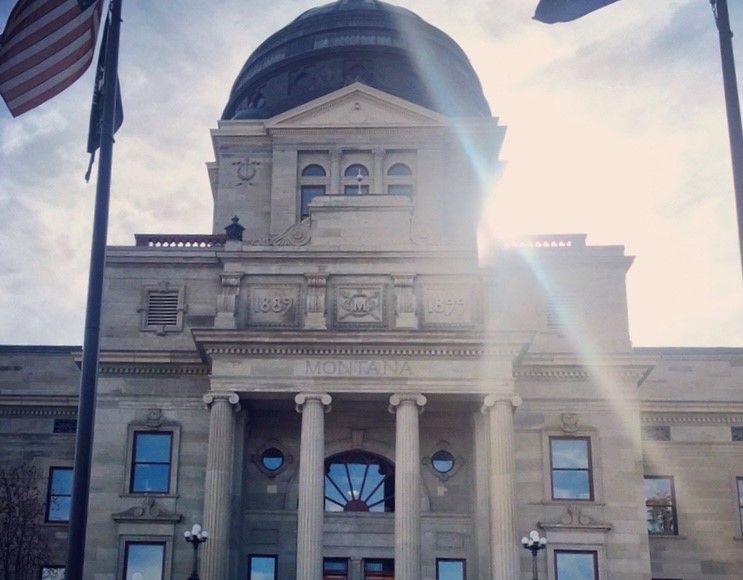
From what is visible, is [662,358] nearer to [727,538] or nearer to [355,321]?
[727,538]

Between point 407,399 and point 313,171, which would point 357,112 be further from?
point 407,399

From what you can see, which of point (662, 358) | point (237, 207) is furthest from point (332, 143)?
point (662, 358)

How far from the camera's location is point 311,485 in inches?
1422

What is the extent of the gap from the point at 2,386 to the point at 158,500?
1076 cm

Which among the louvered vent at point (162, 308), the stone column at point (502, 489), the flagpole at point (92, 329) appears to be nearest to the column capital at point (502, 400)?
the stone column at point (502, 489)

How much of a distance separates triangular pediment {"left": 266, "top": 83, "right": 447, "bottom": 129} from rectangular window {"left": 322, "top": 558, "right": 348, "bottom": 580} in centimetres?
1870

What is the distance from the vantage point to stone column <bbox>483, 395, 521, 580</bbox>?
35500 millimetres

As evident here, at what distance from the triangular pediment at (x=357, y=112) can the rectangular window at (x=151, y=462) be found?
15378 millimetres

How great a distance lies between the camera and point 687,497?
4425 centimetres

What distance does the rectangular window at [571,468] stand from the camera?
3919 cm

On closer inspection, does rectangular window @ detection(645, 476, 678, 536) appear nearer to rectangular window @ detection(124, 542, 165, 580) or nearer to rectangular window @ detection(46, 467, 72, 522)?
rectangular window @ detection(124, 542, 165, 580)

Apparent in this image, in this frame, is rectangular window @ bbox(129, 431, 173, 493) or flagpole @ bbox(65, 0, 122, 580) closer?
flagpole @ bbox(65, 0, 122, 580)

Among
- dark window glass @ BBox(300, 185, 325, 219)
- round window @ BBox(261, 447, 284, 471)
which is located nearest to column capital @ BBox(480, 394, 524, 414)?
round window @ BBox(261, 447, 284, 471)

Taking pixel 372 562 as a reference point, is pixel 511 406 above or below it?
above
